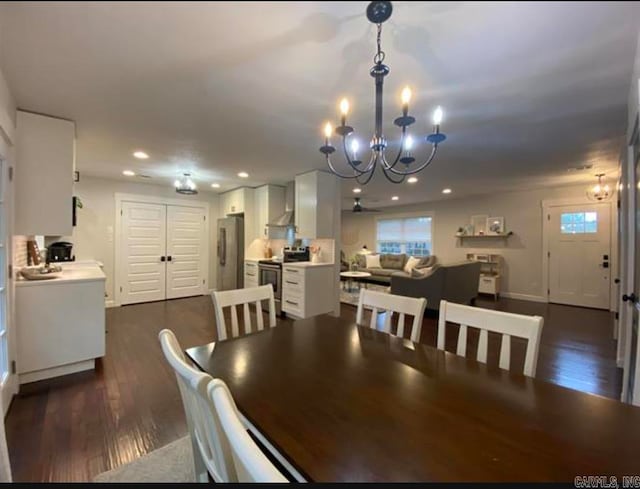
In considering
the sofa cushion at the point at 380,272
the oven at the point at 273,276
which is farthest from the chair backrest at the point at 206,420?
the sofa cushion at the point at 380,272

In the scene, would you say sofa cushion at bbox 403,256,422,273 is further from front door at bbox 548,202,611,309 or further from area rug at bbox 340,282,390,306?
front door at bbox 548,202,611,309

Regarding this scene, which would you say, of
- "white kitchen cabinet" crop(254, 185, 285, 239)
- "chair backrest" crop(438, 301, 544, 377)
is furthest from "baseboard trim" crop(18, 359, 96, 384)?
"white kitchen cabinet" crop(254, 185, 285, 239)

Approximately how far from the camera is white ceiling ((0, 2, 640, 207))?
608 mm

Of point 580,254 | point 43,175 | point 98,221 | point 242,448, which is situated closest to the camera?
point 242,448

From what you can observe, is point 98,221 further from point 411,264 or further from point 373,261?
point 411,264

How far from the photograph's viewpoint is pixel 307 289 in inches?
164

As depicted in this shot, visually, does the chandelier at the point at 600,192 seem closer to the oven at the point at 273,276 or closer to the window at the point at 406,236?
the window at the point at 406,236

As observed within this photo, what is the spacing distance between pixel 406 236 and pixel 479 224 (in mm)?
2057

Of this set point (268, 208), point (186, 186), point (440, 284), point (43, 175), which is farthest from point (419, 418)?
point (268, 208)

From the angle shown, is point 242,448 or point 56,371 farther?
point 56,371

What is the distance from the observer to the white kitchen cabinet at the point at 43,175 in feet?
7.91

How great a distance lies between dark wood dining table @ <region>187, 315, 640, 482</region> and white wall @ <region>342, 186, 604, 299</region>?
597 centimetres

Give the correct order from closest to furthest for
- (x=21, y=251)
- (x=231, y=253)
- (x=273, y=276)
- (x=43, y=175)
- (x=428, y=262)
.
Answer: (x=43, y=175) → (x=21, y=251) → (x=273, y=276) → (x=231, y=253) → (x=428, y=262)

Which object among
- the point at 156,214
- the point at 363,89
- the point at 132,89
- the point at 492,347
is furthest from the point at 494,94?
the point at 156,214
